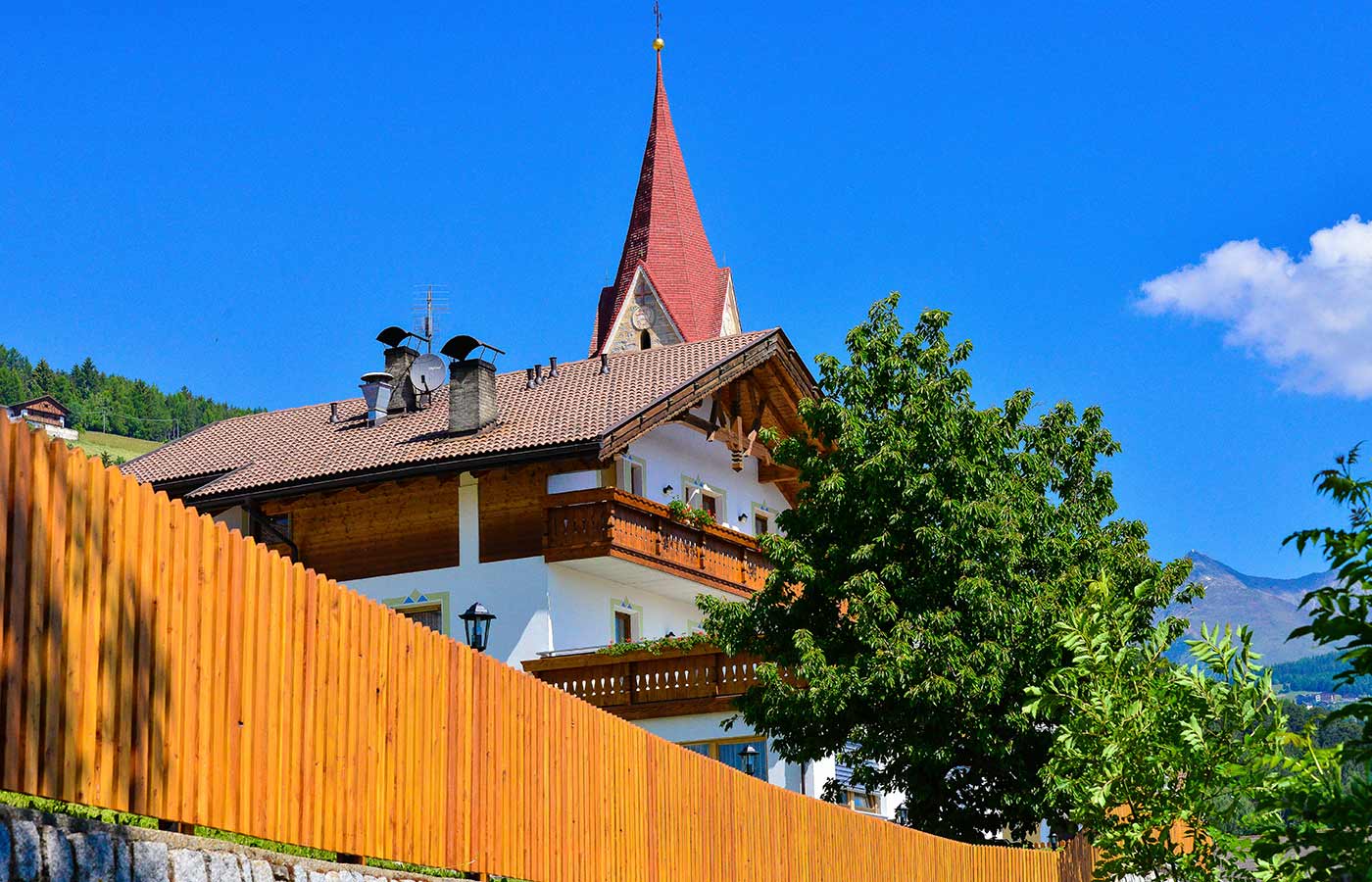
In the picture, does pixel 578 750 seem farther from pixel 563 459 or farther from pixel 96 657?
pixel 563 459

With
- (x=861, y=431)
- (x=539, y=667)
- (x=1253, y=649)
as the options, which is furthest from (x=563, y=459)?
(x=1253, y=649)

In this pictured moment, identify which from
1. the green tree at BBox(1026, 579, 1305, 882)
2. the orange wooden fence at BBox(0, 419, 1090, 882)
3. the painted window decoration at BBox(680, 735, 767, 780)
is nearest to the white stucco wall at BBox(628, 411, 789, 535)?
the painted window decoration at BBox(680, 735, 767, 780)

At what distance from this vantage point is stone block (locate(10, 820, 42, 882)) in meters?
6.57

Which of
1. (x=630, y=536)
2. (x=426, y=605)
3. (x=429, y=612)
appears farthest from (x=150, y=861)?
(x=429, y=612)

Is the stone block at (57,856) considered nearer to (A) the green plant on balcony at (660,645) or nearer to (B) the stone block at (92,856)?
(B) the stone block at (92,856)

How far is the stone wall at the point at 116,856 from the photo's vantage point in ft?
21.7

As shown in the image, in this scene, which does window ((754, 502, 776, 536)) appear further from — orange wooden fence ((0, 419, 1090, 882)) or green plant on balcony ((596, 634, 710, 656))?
orange wooden fence ((0, 419, 1090, 882))

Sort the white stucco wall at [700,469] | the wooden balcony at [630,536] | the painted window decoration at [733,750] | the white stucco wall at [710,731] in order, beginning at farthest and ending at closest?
1. the white stucco wall at [700,469]
2. the wooden balcony at [630,536]
3. the painted window decoration at [733,750]
4. the white stucco wall at [710,731]

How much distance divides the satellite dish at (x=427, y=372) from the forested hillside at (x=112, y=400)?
113805 mm

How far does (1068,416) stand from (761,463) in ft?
23.3

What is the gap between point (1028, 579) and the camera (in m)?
23.2

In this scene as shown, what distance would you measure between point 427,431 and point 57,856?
88.3ft

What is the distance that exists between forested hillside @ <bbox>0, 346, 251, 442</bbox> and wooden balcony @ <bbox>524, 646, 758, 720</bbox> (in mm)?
123586

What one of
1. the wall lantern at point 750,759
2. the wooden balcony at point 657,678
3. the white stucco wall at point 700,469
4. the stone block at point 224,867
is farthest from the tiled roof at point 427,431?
the stone block at point 224,867
